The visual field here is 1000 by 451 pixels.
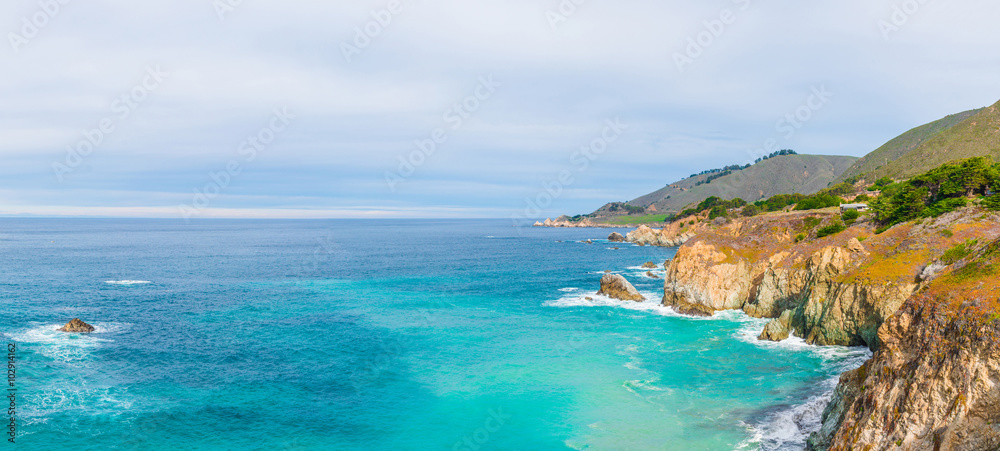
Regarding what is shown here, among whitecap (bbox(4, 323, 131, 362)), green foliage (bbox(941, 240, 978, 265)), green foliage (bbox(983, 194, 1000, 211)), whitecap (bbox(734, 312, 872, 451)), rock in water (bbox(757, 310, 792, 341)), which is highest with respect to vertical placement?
green foliage (bbox(983, 194, 1000, 211))

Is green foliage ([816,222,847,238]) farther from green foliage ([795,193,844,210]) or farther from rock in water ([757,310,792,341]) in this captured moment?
green foliage ([795,193,844,210])

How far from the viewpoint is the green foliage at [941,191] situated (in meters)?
64.9

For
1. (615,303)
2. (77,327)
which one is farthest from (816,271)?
(77,327)

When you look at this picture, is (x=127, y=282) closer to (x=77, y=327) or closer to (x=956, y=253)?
(x=77, y=327)

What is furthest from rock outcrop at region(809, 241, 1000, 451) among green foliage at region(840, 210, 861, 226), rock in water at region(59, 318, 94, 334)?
rock in water at region(59, 318, 94, 334)

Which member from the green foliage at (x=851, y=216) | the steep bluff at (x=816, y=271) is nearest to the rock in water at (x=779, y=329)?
the steep bluff at (x=816, y=271)

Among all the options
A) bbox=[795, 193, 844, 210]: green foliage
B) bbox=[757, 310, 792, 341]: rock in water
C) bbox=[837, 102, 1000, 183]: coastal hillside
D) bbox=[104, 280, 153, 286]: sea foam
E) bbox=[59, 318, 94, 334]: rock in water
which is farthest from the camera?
bbox=[837, 102, 1000, 183]: coastal hillside

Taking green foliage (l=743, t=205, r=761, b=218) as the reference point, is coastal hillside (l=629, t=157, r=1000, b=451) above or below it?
below

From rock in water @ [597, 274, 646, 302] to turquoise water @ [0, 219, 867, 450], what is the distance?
108 inches

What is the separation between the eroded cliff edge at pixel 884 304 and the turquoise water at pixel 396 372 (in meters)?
3.67

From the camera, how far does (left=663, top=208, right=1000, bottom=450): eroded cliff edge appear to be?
2242cm

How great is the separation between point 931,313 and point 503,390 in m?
27.2

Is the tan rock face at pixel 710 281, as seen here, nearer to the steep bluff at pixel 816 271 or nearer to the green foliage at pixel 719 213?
the steep bluff at pixel 816 271

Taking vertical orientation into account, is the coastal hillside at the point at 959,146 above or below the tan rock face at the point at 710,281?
above
